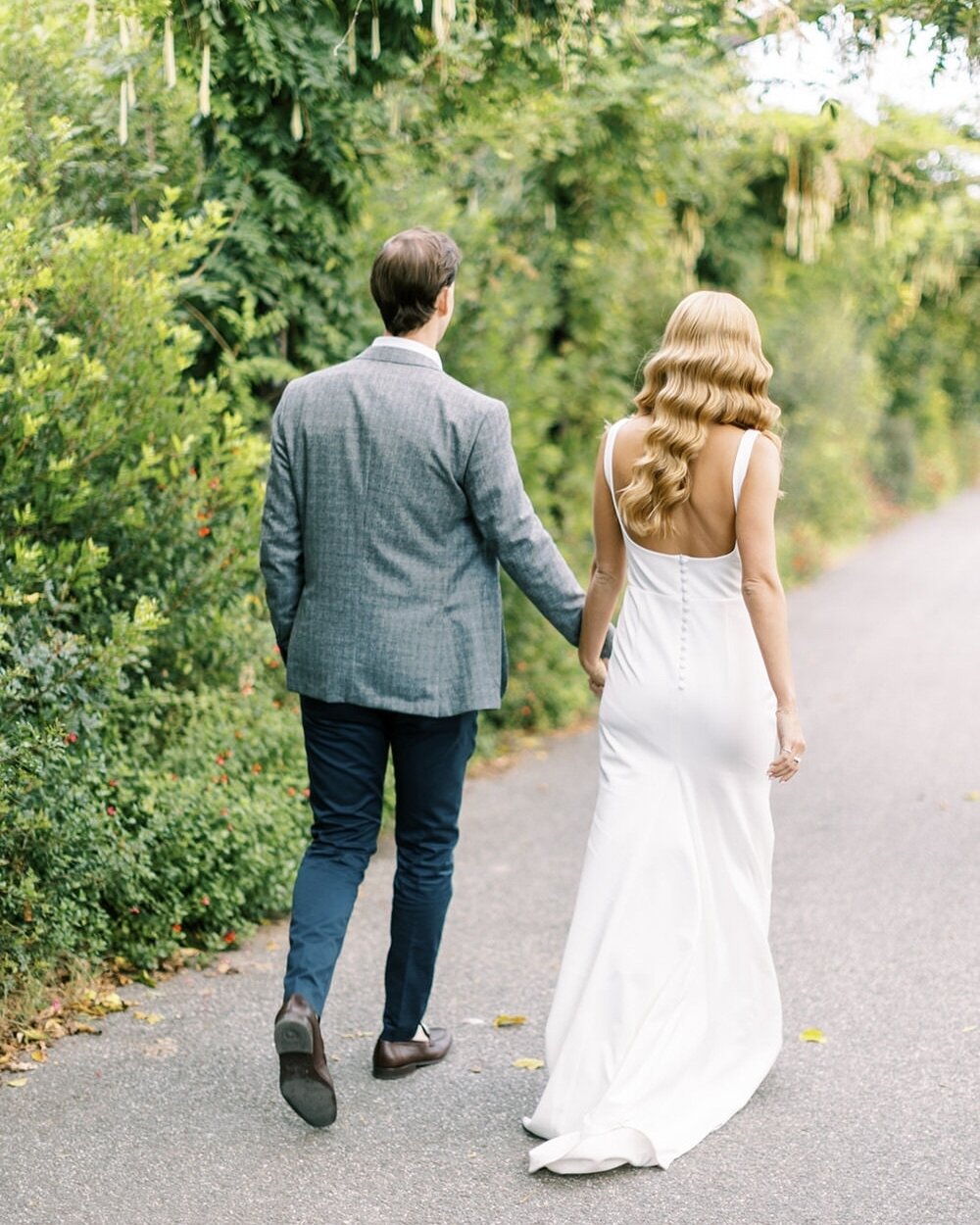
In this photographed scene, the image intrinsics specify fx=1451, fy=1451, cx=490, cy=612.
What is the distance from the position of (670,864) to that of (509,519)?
0.93 metres

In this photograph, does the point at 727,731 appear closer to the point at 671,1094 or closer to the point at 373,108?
the point at 671,1094

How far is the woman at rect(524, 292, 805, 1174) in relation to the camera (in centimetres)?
342

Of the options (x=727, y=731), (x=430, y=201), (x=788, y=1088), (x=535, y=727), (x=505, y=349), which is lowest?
(x=535, y=727)

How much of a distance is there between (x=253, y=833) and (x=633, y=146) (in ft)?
15.2

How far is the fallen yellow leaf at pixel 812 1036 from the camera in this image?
13.9ft

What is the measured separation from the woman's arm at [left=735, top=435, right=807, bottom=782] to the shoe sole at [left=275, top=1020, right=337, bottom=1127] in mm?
1347

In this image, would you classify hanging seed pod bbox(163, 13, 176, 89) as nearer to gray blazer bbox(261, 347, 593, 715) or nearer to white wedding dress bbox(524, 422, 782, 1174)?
gray blazer bbox(261, 347, 593, 715)

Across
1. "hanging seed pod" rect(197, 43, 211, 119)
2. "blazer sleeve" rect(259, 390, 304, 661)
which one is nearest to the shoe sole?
"blazer sleeve" rect(259, 390, 304, 661)

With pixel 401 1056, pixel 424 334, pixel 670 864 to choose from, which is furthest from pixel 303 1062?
pixel 424 334

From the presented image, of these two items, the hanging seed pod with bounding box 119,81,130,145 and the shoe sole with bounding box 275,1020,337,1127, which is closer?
the shoe sole with bounding box 275,1020,337,1127

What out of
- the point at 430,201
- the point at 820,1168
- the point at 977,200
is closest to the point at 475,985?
the point at 820,1168

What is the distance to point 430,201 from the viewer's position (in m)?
6.93

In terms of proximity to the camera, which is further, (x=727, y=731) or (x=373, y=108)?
(x=373, y=108)

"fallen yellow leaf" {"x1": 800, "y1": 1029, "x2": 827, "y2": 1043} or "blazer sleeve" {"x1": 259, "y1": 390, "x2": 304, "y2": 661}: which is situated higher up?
"blazer sleeve" {"x1": 259, "y1": 390, "x2": 304, "y2": 661}
